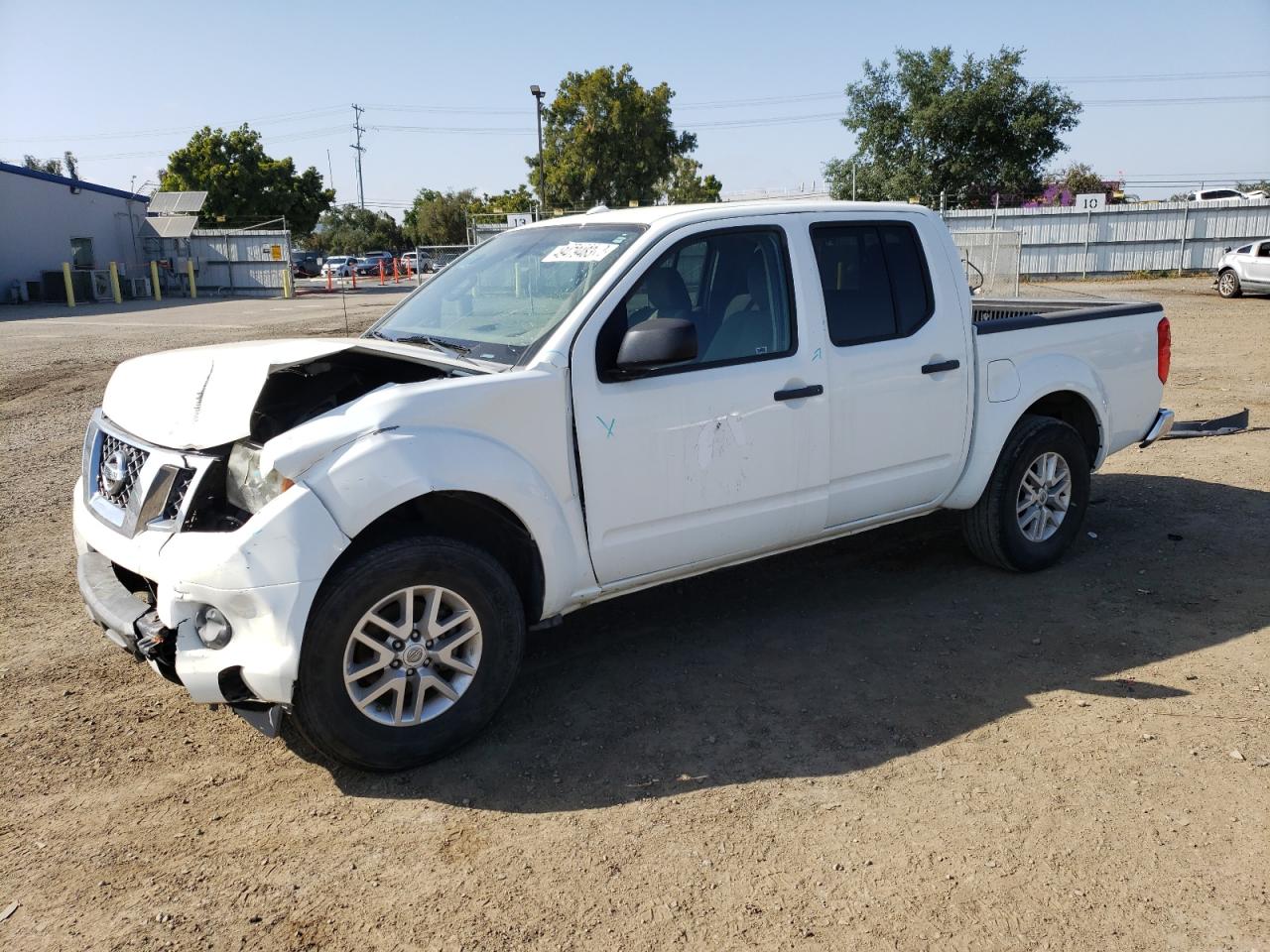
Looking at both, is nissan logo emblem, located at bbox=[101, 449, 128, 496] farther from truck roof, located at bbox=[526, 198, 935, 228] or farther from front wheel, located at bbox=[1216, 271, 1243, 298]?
front wheel, located at bbox=[1216, 271, 1243, 298]

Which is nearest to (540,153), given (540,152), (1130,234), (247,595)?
(540,152)

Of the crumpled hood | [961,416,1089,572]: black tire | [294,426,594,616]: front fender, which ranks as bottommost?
[961,416,1089,572]: black tire

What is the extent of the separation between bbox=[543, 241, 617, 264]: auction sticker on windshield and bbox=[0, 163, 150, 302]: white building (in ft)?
111

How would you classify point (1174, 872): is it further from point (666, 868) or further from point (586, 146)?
point (586, 146)

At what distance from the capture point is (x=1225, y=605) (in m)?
5.05

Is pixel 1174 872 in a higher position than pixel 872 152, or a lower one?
lower

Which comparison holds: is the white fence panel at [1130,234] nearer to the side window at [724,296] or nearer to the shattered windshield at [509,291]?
the side window at [724,296]

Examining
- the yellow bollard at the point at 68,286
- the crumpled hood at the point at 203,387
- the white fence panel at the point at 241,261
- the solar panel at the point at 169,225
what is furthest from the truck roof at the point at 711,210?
the solar panel at the point at 169,225

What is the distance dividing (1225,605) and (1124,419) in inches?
49.6

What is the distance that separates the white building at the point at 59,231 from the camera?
109ft

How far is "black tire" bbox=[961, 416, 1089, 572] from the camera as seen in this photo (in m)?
5.27

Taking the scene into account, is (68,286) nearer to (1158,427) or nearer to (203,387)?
(203,387)

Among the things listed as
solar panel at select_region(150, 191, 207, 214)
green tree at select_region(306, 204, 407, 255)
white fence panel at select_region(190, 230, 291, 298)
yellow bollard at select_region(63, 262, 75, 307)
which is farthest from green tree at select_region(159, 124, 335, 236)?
green tree at select_region(306, 204, 407, 255)

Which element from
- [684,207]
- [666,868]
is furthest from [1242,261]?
[666,868]
